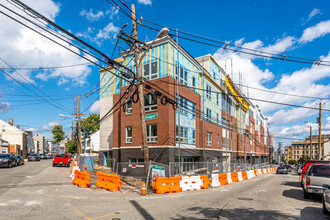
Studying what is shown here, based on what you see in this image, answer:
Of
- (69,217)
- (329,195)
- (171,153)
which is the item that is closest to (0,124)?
(171,153)

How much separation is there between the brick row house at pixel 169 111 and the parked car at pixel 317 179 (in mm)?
6722

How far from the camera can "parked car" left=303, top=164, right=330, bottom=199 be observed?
402 inches

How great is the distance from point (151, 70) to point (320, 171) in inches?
612

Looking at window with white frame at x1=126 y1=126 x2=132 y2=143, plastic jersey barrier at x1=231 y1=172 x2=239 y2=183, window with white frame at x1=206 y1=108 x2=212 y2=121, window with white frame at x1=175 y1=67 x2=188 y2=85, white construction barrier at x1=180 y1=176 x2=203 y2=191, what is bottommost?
plastic jersey barrier at x1=231 y1=172 x2=239 y2=183

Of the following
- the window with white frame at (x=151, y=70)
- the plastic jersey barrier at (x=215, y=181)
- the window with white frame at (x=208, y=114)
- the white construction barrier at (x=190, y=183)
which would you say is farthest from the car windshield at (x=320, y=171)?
the window with white frame at (x=208, y=114)

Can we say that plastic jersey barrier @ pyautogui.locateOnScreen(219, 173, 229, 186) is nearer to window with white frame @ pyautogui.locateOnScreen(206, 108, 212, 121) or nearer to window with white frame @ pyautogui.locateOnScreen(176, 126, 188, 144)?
window with white frame @ pyautogui.locateOnScreen(176, 126, 188, 144)

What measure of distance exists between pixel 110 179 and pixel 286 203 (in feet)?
28.4

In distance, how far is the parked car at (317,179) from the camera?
10202mm

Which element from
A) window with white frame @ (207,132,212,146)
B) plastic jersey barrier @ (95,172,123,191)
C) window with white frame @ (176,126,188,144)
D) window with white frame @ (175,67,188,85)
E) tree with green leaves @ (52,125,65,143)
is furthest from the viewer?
tree with green leaves @ (52,125,65,143)

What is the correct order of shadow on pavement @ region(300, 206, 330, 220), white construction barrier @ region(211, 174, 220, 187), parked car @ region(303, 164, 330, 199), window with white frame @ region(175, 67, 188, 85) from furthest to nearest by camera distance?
window with white frame @ region(175, 67, 188, 85)
white construction barrier @ region(211, 174, 220, 187)
parked car @ region(303, 164, 330, 199)
shadow on pavement @ region(300, 206, 330, 220)

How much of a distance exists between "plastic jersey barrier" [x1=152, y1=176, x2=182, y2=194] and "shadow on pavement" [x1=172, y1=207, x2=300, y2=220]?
4.53 metres

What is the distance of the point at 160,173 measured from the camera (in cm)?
1533

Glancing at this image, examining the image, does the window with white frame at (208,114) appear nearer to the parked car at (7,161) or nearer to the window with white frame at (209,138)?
the window with white frame at (209,138)

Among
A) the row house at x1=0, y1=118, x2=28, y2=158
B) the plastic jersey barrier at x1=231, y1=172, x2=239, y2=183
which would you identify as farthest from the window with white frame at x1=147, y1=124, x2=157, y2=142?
the row house at x1=0, y1=118, x2=28, y2=158
